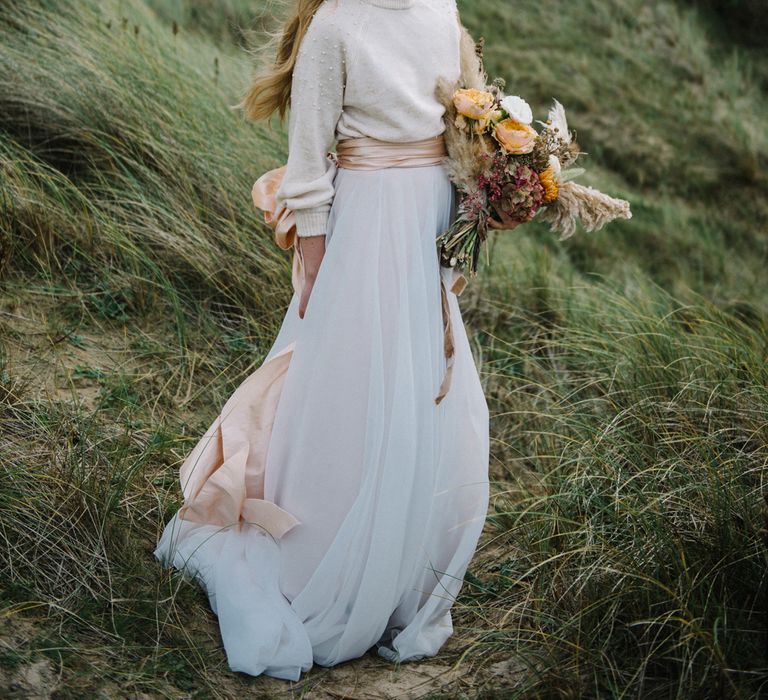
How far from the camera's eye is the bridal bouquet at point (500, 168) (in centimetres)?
270

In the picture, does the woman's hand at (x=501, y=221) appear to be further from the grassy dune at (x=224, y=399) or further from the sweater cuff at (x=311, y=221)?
the grassy dune at (x=224, y=399)

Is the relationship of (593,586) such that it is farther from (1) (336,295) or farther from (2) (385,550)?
(1) (336,295)

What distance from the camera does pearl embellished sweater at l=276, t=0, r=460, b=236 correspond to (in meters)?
2.59

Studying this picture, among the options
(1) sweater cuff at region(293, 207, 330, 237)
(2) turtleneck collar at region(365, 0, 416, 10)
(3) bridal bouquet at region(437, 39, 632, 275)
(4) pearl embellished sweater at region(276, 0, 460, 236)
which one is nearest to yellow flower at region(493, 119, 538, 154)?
(3) bridal bouquet at region(437, 39, 632, 275)

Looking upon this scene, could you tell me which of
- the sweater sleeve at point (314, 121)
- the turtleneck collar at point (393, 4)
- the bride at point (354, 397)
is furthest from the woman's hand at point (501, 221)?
the turtleneck collar at point (393, 4)

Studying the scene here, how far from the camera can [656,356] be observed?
13.4 ft

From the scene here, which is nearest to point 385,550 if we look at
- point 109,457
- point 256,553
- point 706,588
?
point 256,553

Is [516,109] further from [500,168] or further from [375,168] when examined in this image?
[375,168]

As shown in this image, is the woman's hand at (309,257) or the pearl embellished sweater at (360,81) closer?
the pearl embellished sweater at (360,81)

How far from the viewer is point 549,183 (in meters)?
2.76

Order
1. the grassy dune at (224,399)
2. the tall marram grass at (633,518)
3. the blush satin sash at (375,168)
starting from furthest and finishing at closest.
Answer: the blush satin sash at (375,168), the grassy dune at (224,399), the tall marram grass at (633,518)

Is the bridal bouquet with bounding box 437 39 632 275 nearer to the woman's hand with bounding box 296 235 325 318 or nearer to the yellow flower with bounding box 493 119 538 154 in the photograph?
the yellow flower with bounding box 493 119 538 154

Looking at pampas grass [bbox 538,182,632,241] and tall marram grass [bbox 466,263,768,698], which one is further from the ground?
pampas grass [bbox 538,182,632,241]

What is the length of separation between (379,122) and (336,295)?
55 cm
